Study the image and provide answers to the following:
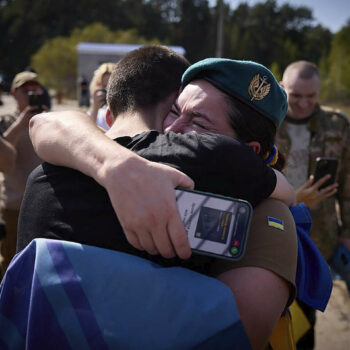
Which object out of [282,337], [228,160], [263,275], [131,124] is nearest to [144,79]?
[131,124]

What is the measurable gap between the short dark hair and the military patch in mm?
618

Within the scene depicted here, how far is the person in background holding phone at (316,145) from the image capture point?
12.1 feet

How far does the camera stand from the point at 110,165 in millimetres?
1141

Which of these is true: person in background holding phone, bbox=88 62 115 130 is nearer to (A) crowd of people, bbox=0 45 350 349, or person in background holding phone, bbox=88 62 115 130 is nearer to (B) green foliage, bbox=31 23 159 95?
(A) crowd of people, bbox=0 45 350 349

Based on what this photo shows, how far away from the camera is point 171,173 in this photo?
1.13m

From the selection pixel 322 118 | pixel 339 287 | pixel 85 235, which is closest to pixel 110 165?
pixel 85 235

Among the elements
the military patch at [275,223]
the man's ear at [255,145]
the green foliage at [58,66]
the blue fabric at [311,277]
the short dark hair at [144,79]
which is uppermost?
the short dark hair at [144,79]

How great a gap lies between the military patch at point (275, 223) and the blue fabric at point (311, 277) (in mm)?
207

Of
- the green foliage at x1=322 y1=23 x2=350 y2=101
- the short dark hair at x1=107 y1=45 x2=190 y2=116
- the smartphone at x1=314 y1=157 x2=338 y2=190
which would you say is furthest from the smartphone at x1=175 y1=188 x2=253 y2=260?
the green foliage at x1=322 y1=23 x2=350 y2=101

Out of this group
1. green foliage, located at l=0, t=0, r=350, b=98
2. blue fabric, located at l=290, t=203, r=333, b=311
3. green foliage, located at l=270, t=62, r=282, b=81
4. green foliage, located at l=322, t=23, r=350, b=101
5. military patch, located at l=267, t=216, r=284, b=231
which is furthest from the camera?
green foliage, located at l=0, t=0, r=350, b=98

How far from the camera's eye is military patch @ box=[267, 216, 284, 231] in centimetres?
132

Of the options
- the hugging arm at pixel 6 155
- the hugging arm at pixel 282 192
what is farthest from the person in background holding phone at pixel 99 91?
the hugging arm at pixel 282 192

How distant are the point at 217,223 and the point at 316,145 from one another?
2.84 meters

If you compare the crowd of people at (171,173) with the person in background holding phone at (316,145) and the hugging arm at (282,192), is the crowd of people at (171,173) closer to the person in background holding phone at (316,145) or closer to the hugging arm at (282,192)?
the hugging arm at (282,192)
